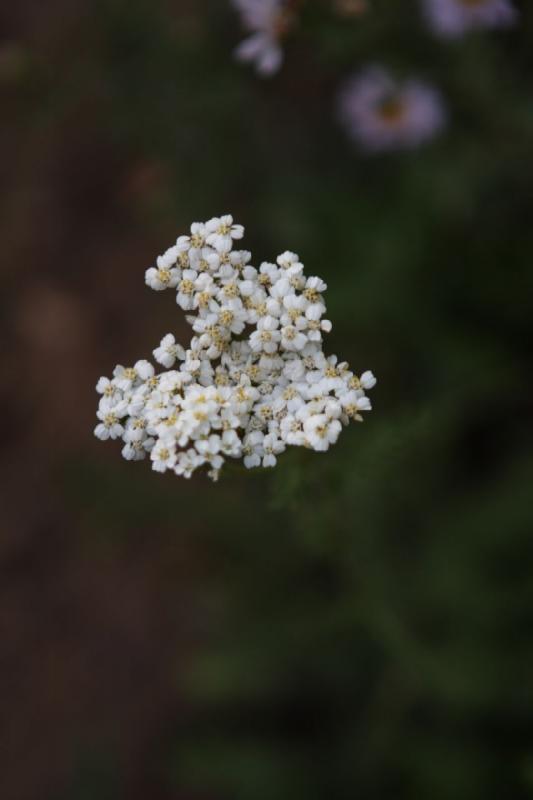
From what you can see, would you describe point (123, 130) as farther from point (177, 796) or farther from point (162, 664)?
point (177, 796)

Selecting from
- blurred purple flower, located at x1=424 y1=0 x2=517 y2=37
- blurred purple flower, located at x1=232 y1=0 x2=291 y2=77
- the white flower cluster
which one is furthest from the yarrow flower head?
the white flower cluster

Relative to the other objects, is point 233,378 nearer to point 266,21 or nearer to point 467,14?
point 266,21

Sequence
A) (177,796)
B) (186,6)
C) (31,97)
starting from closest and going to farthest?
(31,97) → (177,796) → (186,6)

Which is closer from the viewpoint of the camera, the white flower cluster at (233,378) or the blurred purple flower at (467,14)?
the white flower cluster at (233,378)

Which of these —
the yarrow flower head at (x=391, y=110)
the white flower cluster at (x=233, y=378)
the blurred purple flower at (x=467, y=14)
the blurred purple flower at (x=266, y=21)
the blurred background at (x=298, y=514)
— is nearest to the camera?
the white flower cluster at (x=233, y=378)

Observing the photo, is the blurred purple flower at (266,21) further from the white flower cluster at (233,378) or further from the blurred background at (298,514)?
the white flower cluster at (233,378)

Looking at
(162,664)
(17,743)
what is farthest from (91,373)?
(17,743)

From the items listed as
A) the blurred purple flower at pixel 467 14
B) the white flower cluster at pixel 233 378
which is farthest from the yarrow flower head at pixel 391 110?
the white flower cluster at pixel 233 378
